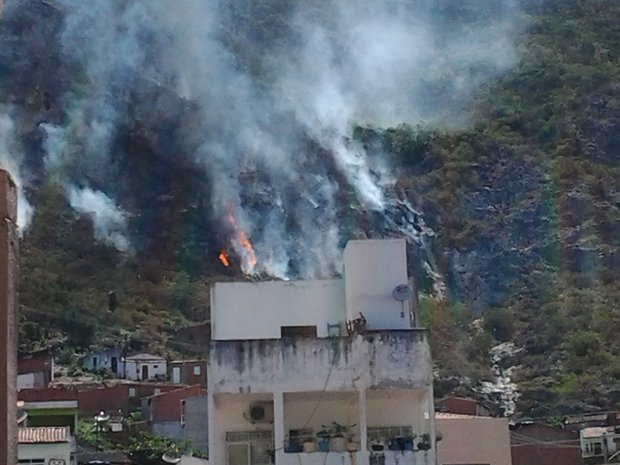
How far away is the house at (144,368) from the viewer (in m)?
65.8

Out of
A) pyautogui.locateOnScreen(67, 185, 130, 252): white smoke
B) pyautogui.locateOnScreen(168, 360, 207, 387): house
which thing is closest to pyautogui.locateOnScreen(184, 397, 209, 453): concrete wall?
pyautogui.locateOnScreen(168, 360, 207, 387): house

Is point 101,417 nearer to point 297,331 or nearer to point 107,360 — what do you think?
point 297,331

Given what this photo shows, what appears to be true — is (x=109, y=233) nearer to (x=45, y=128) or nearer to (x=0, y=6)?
(x=45, y=128)

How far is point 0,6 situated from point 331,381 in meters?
15.0

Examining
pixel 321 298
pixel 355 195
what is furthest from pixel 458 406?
pixel 355 195

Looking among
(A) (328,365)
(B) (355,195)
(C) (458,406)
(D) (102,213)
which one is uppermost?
(B) (355,195)

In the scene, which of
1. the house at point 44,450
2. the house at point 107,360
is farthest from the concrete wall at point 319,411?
the house at point 107,360

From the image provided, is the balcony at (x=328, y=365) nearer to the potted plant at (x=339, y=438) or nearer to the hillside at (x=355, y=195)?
the potted plant at (x=339, y=438)

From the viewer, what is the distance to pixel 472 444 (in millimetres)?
29391

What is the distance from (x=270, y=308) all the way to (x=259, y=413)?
2717 millimetres

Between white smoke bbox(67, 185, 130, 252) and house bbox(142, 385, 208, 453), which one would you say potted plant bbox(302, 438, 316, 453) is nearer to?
house bbox(142, 385, 208, 453)

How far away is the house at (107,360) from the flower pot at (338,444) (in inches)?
1789

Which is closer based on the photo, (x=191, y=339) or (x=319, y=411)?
(x=319, y=411)

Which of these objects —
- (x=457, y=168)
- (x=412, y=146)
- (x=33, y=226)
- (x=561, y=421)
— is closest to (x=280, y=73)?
(x=412, y=146)
